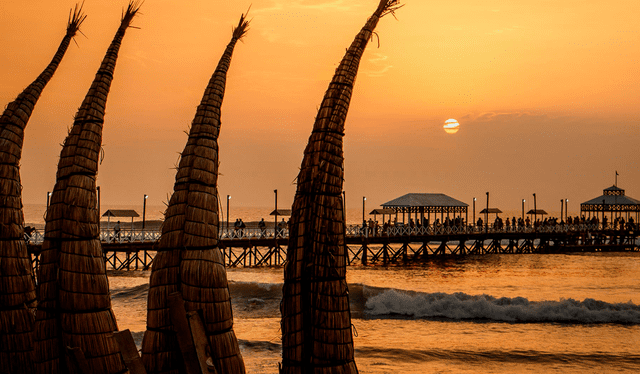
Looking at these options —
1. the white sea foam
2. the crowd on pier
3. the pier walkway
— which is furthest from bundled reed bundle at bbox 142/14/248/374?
the crowd on pier

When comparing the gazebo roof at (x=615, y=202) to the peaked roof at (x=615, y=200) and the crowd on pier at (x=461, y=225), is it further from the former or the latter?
the crowd on pier at (x=461, y=225)

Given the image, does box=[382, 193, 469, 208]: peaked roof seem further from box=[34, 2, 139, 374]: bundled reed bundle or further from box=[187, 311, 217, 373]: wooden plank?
box=[187, 311, 217, 373]: wooden plank

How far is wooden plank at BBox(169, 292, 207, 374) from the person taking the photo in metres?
3.98

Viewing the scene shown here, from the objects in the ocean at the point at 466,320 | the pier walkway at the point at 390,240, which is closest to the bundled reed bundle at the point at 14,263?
the ocean at the point at 466,320

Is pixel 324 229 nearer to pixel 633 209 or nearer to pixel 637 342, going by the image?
pixel 637 342

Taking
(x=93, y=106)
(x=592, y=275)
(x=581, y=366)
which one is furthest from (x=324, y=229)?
(x=592, y=275)

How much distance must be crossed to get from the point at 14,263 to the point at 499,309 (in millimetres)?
20777

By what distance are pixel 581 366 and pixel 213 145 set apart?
13.8m

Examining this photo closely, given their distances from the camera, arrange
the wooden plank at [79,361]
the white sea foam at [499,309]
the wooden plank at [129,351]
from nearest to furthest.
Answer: the wooden plank at [129,351], the wooden plank at [79,361], the white sea foam at [499,309]

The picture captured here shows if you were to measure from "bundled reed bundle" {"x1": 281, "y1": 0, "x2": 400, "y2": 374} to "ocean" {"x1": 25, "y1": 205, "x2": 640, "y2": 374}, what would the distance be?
4.28 m

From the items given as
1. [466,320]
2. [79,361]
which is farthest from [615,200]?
[79,361]

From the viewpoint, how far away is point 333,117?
4.43m

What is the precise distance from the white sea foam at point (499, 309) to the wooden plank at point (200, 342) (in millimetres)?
19929

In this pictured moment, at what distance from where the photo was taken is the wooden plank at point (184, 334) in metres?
3.98
